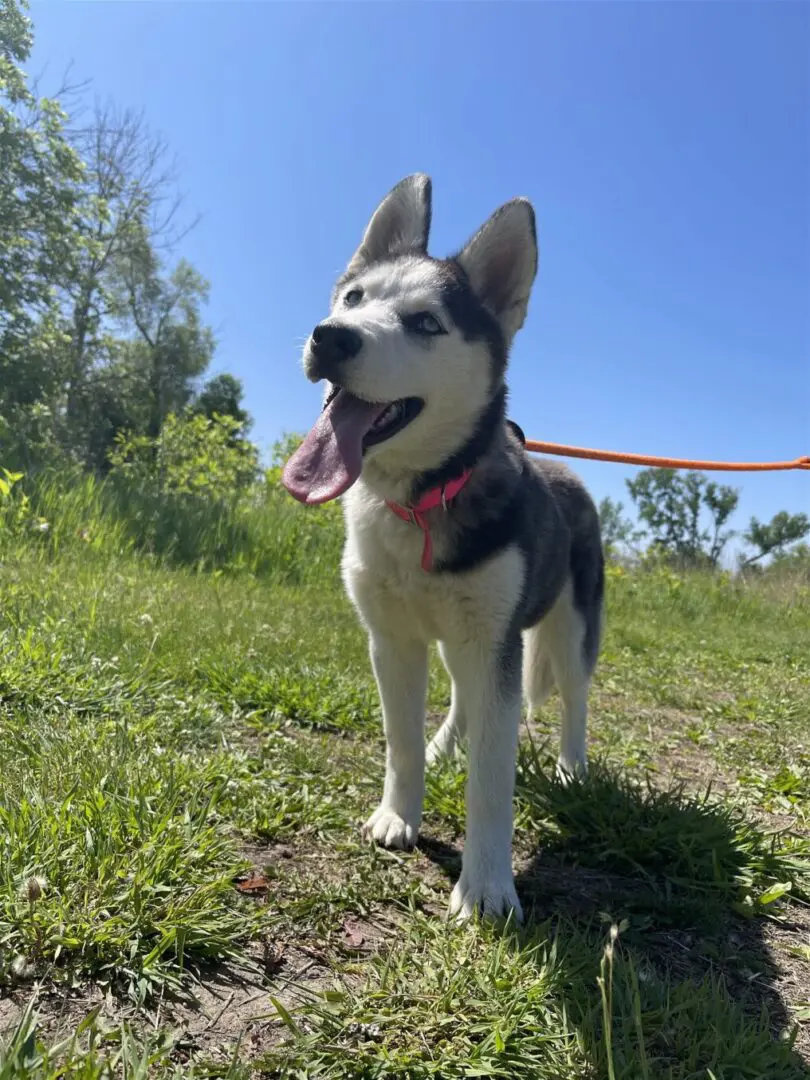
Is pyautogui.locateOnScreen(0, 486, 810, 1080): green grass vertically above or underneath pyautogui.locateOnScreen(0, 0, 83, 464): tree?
underneath

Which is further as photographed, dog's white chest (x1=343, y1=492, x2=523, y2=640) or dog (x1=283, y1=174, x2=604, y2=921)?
dog's white chest (x1=343, y1=492, x2=523, y2=640)

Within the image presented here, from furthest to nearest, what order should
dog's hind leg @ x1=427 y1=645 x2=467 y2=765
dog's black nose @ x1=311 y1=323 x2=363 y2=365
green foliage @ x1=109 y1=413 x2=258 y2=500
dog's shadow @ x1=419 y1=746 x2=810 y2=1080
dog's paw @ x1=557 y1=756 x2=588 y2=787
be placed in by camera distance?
green foliage @ x1=109 y1=413 x2=258 y2=500 → dog's hind leg @ x1=427 y1=645 x2=467 y2=765 → dog's paw @ x1=557 y1=756 x2=588 y2=787 → dog's black nose @ x1=311 y1=323 x2=363 y2=365 → dog's shadow @ x1=419 y1=746 x2=810 y2=1080

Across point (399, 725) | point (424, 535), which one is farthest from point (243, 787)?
point (424, 535)

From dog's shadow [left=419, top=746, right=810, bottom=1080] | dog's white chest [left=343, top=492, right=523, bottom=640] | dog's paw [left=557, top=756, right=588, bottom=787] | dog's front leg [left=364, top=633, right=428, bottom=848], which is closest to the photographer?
dog's shadow [left=419, top=746, right=810, bottom=1080]

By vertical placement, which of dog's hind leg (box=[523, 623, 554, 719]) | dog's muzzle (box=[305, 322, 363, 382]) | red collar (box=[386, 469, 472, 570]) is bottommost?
dog's hind leg (box=[523, 623, 554, 719])

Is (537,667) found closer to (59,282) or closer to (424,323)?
(424,323)

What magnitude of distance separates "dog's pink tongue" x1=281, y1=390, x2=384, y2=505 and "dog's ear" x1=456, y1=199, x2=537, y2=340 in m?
0.83

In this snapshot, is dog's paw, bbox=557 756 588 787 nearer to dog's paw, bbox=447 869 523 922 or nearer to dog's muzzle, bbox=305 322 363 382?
dog's paw, bbox=447 869 523 922

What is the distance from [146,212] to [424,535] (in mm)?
28058

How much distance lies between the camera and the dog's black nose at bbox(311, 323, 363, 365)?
2.16 m

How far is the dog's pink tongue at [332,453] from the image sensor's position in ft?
7.16

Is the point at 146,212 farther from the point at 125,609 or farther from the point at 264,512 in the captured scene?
the point at 125,609

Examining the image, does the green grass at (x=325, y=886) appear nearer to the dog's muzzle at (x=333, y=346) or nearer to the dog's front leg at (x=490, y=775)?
the dog's front leg at (x=490, y=775)

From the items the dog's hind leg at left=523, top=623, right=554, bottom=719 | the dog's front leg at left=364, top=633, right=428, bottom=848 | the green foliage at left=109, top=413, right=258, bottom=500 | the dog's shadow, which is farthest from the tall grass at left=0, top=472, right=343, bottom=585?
the dog's shadow
